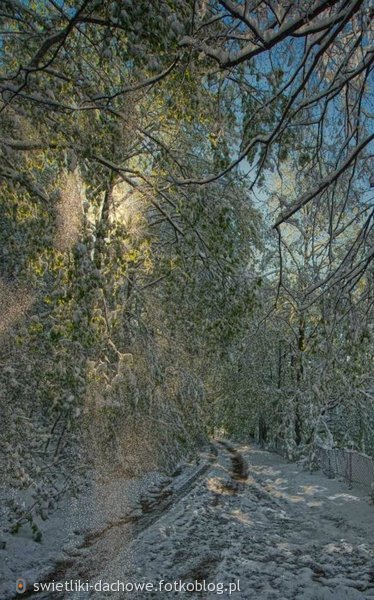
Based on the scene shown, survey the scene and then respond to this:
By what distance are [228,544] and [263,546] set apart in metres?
0.61

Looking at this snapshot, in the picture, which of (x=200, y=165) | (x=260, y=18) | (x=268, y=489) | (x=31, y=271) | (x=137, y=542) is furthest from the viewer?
(x=268, y=489)

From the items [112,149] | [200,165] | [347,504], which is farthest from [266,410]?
[112,149]

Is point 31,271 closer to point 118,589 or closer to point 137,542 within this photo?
point 118,589

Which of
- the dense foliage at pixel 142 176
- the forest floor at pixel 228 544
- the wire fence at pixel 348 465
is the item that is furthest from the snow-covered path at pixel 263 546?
the dense foliage at pixel 142 176

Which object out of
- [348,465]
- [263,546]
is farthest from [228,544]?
[348,465]

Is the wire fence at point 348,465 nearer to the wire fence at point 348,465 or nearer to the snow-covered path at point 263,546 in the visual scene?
the wire fence at point 348,465

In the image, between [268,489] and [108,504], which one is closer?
[108,504]

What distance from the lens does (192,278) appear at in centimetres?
662

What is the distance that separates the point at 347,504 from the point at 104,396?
8337mm

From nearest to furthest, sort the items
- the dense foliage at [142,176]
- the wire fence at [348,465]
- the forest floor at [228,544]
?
1. the dense foliage at [142,176]
2. the forest floor at [228,544]
3. the wire fence at [348,465]

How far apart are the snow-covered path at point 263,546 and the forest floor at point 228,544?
0.02m

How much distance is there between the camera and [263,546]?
8.09 metres

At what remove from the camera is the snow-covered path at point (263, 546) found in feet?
20.9

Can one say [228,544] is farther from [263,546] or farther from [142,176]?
[142,176]
